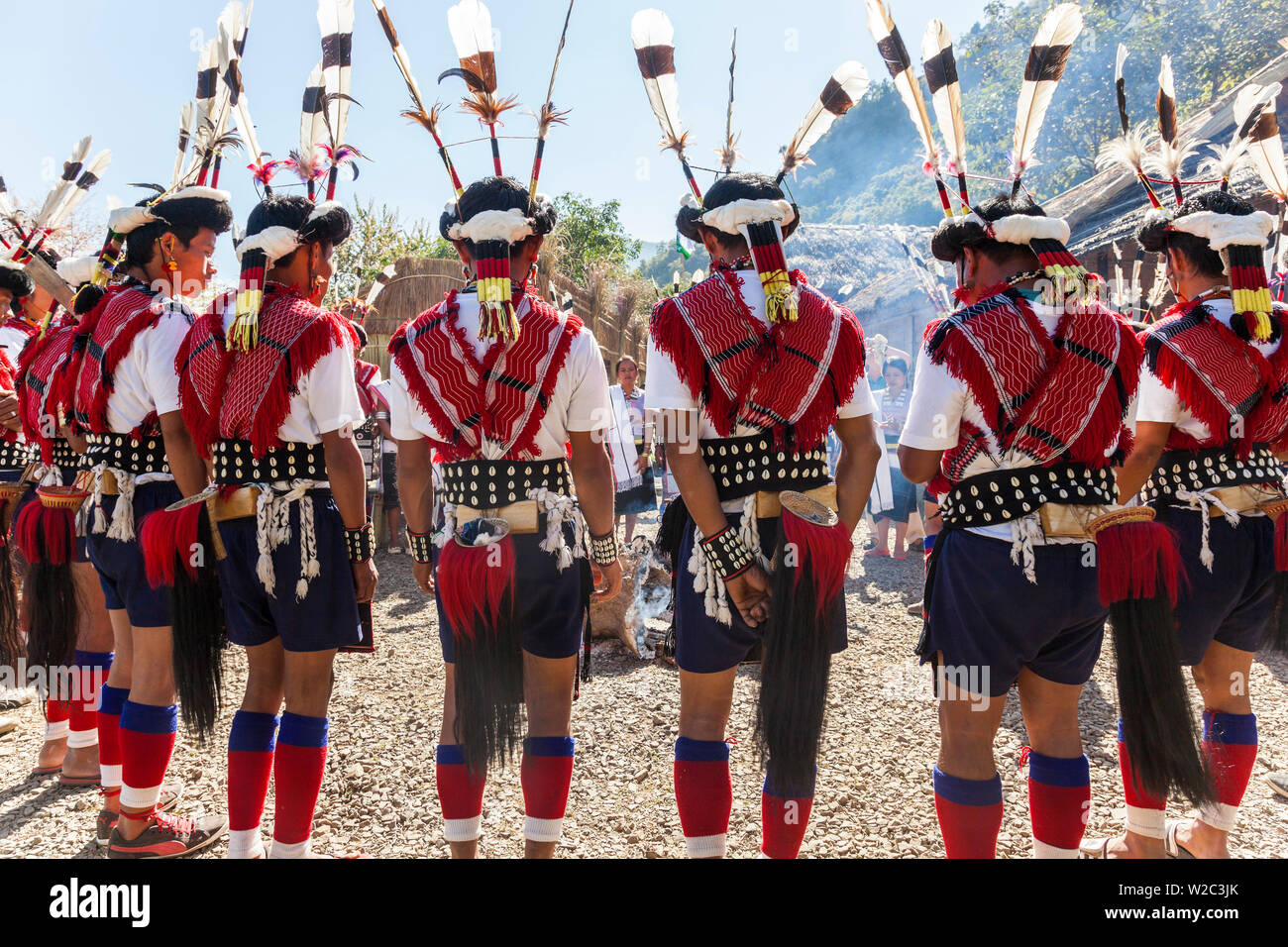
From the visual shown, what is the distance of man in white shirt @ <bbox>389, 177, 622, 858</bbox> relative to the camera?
2141 mm

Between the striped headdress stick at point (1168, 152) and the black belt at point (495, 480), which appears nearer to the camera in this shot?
the black belt at point (495, 480)

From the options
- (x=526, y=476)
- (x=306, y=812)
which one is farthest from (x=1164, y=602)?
(x=306, y=812)

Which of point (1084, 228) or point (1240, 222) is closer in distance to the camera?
point (1240, 222)

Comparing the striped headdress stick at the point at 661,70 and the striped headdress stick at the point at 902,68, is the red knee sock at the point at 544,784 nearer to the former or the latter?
the striped headdress stick at the point at 661,70

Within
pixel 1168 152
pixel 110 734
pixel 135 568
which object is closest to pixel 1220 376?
pixel 1168 152

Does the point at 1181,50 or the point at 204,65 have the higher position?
the point at 1181,50

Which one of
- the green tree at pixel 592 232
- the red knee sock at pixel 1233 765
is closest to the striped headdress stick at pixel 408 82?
the red knee sock at pixel 1233 765

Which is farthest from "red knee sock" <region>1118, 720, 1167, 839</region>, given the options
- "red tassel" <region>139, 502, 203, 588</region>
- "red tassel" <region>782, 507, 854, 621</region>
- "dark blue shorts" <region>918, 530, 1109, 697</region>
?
"red tassel" <region>139, 502, 203, 588</region>

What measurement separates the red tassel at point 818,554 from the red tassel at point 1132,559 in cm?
64

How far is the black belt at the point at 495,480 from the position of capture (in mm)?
2219

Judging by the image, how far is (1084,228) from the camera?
11414 millimetres

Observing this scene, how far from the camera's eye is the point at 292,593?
2361 millimetres
